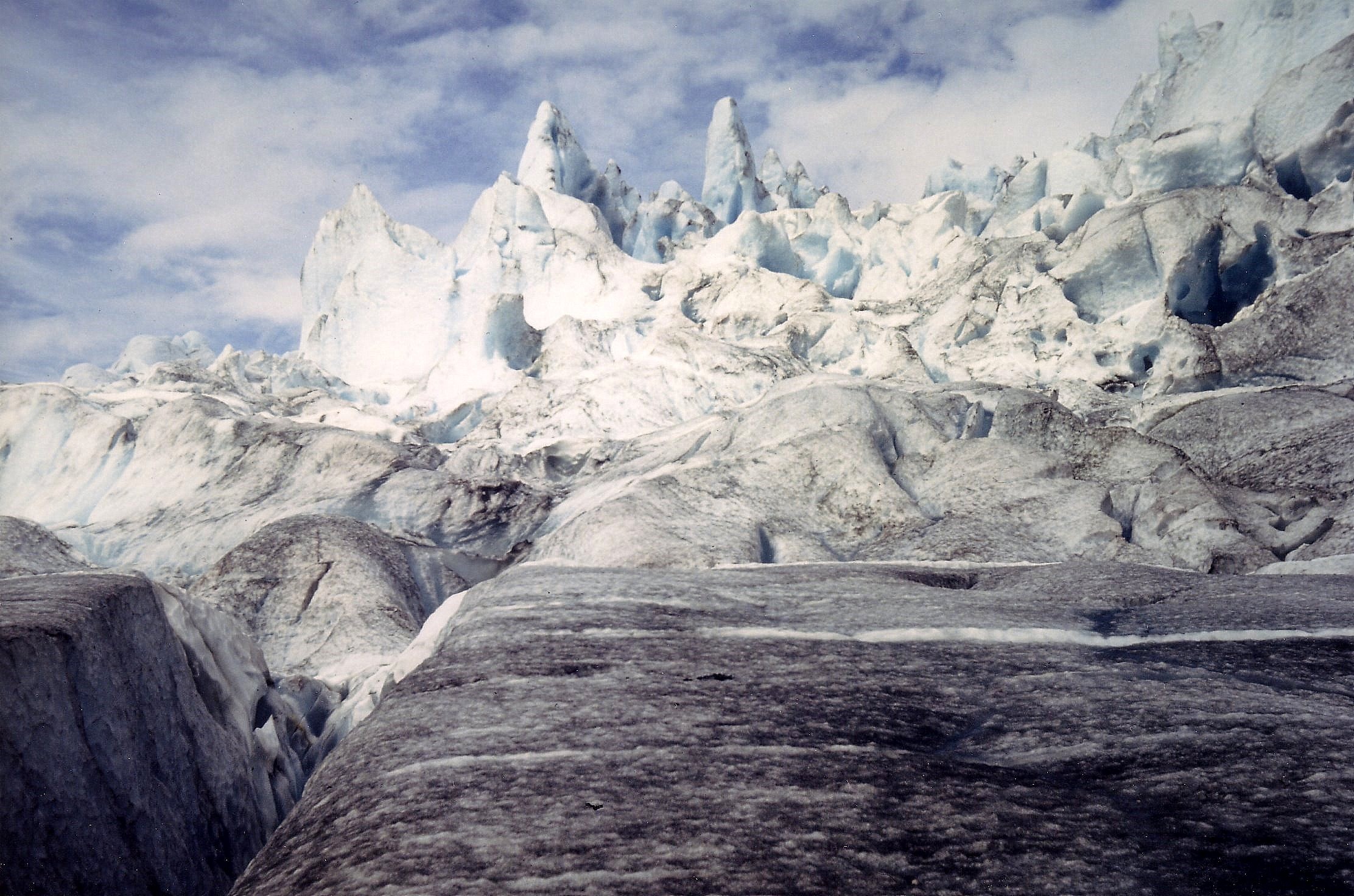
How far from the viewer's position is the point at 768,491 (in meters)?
10.1

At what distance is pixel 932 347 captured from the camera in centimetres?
2609

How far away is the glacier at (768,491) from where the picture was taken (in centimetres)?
257

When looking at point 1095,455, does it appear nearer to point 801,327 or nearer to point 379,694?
point 379,694

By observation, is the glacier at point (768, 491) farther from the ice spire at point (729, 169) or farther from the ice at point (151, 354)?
the ice spire at point (729, 169)

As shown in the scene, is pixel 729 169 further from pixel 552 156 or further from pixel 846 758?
pixel 846 758

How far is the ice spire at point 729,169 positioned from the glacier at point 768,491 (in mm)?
13395

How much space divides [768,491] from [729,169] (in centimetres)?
4150

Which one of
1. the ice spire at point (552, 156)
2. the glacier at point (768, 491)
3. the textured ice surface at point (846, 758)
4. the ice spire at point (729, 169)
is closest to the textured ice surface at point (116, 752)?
the glacier at point (768, 491)

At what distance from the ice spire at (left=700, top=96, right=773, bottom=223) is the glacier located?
13.4m

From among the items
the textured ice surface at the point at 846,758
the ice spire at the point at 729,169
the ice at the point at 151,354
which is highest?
the ice spire at the point at 729,169

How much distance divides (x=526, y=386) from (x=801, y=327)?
9.49 metres

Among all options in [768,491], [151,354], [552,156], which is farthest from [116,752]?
[151,354]

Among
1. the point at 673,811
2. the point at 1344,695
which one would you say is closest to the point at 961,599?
the point at 1344,695

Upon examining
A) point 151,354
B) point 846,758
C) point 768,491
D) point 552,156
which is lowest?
point 846,758
